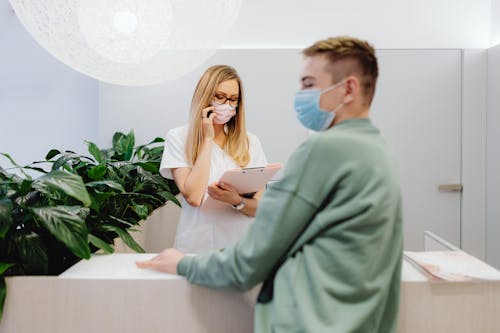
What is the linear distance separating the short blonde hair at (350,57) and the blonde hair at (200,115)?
0.95 metres

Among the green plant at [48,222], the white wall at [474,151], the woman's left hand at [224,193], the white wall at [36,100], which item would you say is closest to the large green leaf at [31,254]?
the green plant at [48,222]

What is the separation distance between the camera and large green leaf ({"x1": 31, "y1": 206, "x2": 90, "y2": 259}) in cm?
122

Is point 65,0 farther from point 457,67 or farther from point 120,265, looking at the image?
point 457,67

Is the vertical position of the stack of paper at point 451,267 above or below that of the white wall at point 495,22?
below

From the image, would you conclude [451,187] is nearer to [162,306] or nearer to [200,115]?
[200,115]

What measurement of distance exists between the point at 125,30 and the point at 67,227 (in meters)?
0.73

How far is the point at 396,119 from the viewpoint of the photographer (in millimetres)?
3234

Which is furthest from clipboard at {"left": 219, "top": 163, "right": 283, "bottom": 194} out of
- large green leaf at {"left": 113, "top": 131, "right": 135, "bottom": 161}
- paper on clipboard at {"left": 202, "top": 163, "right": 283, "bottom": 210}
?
large green leaf at {"left": 113, "top": 131, "right": 135, "bottom": 161}

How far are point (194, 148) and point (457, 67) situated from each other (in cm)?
222

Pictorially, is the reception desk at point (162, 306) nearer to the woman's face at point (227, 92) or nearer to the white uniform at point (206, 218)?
the white uniform at point (206, 218)

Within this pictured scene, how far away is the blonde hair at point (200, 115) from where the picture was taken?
192 cm

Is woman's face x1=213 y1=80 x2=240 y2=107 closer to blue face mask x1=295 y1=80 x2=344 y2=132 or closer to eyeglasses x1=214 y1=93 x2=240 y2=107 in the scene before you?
eyeglasses x1=214 y1=93 x2=240 y2=107

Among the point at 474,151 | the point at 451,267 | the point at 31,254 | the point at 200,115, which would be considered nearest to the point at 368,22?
the point at 474,151

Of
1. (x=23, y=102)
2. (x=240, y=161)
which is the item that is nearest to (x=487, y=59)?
(x=240, y=161)
